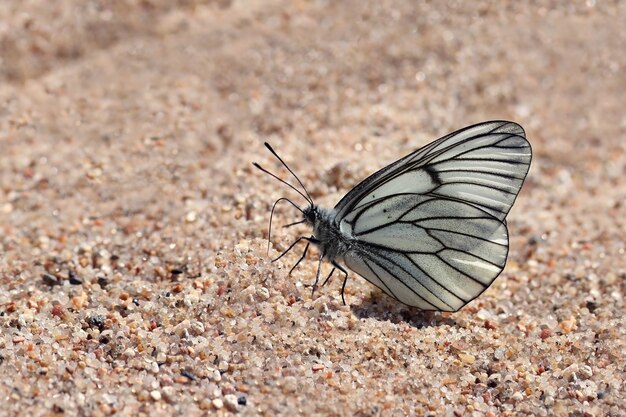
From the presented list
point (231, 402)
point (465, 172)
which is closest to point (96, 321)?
point (231, 402)

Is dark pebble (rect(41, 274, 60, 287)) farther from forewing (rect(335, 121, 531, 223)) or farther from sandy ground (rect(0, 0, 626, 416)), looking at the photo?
forewing (rect(335, 121, 531, 223))

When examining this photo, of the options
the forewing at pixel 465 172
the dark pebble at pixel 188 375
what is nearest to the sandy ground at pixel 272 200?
the dark pebble at pixel 188 375

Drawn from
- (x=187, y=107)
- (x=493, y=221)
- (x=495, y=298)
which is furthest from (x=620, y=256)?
(x=187, y=107)

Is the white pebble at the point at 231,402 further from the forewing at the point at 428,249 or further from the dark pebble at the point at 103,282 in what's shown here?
the dark pebble at the point at 103,282

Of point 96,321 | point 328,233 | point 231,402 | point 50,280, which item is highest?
point 328,233

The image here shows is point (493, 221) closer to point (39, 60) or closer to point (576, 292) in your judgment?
point (576, 292)

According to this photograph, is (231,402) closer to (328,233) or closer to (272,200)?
(328,233)

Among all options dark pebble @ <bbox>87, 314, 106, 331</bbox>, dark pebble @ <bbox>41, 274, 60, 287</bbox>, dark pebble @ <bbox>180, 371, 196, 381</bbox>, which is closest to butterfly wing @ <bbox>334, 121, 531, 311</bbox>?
dark pebble @ <bbox>180, 371, 196, 381</bbox>
